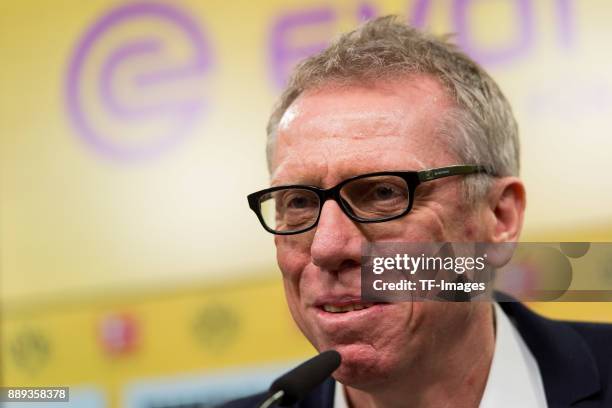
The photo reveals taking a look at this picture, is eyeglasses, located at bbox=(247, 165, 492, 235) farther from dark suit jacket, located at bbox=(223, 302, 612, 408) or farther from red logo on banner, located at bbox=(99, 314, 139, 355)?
red logo on banner, located at bbox=(99, 314, 139, 355)

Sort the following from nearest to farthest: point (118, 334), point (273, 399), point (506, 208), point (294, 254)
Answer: point (273, 399)
point (294, 254)
point (506, 208)
point (118, 334)

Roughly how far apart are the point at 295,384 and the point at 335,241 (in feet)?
1.05

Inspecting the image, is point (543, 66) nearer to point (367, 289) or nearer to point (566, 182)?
point (566, 182)

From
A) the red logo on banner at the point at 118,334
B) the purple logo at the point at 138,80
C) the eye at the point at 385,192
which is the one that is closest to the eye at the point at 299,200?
the eye at the point at 385,192

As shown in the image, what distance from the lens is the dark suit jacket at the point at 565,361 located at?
1535mm

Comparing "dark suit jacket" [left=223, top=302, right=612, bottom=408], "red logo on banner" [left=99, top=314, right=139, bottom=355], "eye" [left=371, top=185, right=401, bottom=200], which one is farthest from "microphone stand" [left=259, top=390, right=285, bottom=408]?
"red logo on banner" [left=99, top=314, right=139, bottom=355]

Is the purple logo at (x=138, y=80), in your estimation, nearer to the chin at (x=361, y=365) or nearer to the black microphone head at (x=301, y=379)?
the chin at (x=361, y=365)

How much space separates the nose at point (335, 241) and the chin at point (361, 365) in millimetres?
134

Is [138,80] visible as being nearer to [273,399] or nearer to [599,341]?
[599,341]

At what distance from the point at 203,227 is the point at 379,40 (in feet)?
3.52

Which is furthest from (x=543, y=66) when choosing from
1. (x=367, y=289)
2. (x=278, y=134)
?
(x=367, y=289)

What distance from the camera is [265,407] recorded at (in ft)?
3.34

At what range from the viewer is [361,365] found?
137cm

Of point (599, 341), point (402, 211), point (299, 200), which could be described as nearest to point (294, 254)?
point (299, 200)
